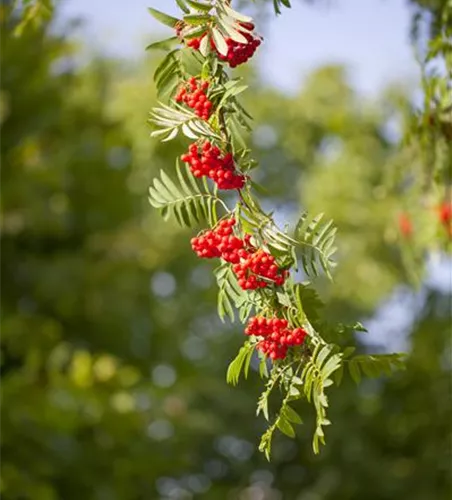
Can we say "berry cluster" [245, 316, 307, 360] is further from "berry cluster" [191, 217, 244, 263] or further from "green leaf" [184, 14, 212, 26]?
"green leaf" [184, 14, 212, 26]

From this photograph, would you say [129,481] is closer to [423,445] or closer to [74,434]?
[74,434]

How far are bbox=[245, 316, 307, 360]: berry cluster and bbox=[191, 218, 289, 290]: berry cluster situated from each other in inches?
2.1

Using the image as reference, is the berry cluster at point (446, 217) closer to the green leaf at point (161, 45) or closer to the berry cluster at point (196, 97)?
the green leaf at point (161, 45)

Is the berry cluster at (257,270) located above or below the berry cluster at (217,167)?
below

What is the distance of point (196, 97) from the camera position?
4.79 ft

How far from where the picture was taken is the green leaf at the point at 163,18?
5.08ft

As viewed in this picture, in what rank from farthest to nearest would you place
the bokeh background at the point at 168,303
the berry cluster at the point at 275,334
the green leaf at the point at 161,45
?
the bokeh background at the point at 168,303 → the green leaf at the point at 161,45 → the berry cluster at the point at 275,334

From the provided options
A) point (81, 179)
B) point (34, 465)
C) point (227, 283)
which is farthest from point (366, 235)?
point (227, 283)

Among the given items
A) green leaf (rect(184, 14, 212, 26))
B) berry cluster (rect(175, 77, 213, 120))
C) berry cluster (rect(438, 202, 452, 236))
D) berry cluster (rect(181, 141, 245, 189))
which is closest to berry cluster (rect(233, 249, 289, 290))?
berry cluster (rect(181, 141, 245, 189))

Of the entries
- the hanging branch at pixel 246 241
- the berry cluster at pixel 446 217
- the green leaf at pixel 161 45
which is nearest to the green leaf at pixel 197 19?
the hanging branch at pixel 246 241

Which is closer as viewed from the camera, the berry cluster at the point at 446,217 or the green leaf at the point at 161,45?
the green leaf at the point at 161,45

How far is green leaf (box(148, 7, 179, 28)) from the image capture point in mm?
1547

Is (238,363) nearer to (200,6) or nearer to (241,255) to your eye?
(241,255)

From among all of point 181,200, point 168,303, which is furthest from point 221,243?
point 168,303
